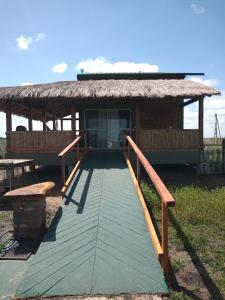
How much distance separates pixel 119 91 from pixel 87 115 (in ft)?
13.0

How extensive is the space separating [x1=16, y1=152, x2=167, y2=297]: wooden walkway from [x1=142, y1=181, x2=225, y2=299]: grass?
53 centimetres

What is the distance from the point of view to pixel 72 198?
8125 mm

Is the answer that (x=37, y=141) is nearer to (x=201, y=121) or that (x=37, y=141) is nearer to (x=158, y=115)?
(x=201, y=121)

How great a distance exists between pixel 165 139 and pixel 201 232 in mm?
7517

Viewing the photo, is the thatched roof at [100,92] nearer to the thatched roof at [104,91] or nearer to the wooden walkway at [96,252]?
the thatched roof at [104,91]

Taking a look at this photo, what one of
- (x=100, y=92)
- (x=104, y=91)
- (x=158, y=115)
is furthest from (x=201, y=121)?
(x=100, y=92)

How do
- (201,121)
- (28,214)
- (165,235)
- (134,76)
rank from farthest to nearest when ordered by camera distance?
(134,76) < (201,121) < (28,214) < (165,235)

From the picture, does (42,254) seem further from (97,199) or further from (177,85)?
(177,85)

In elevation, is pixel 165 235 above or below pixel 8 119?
below

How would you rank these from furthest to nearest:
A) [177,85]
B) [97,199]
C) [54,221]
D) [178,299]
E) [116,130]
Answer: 1. [116,130]
2. [177,85]
3. [97,199]
4. [54,221]
5. [178,299]

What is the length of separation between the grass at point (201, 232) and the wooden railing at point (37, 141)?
5236 millimetres

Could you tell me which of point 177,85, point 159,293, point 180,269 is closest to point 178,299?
point 159,293

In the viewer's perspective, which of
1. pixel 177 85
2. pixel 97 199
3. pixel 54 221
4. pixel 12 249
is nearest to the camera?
pixel 12 249

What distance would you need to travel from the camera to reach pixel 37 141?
14.1 metres
